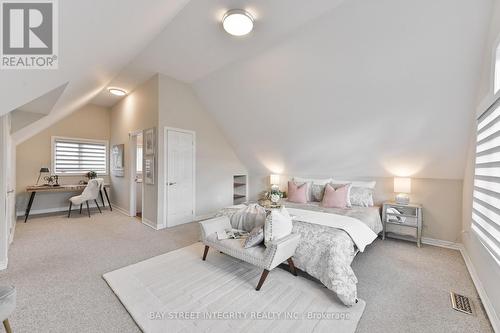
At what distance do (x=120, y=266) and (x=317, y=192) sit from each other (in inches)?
134

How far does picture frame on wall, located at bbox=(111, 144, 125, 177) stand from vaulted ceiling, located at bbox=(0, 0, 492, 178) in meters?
1.74

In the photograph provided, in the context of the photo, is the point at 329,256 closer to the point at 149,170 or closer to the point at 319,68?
the point at 319,68

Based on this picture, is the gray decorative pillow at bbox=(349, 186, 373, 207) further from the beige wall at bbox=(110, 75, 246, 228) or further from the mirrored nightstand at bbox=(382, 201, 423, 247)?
the beige wall at bbox=(110, 75, 246, 228)

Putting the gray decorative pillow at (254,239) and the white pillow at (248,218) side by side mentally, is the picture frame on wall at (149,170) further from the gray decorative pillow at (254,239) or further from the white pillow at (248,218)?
the gray decorative pillow at (254,239)

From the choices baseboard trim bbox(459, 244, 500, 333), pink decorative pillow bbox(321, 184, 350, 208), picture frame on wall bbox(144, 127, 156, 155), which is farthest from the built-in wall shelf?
baseboard trim bbox(459, 244, 500, 333)

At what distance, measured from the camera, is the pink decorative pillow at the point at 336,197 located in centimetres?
353

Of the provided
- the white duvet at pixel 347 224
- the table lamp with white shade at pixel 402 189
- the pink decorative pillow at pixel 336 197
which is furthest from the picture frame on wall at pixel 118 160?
the table lamp with white shade at pixel 402 189

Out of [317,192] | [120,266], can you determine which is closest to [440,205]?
[317,192]

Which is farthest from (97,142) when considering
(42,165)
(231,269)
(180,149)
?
(231,269)

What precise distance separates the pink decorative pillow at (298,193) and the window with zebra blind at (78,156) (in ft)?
17.8

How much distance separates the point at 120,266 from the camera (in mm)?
2572

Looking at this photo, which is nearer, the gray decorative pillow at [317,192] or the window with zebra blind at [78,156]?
the gray decorative pillow at [317,192]

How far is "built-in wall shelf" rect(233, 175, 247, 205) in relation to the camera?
19.7 ft

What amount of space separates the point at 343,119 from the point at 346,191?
4.10 ft
